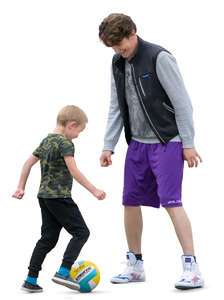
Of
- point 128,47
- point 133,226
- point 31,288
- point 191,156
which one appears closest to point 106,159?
point 133,226

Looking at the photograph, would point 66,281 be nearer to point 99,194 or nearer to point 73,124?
point 99,194

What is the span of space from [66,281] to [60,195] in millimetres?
745

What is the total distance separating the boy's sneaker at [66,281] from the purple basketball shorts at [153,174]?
961 millimetres

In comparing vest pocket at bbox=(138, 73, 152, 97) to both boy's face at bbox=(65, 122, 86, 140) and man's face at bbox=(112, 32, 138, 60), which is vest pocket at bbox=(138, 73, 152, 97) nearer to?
man's face at bbox=(112, 32, 138, 60)

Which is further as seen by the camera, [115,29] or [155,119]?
[155,119]

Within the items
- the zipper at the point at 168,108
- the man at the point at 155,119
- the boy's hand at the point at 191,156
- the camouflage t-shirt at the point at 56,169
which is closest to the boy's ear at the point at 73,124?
the camouflage t-shirt at the point at 56,169

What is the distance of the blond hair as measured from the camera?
21.2 feet

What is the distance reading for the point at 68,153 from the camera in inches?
248

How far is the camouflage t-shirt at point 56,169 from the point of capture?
6352mm

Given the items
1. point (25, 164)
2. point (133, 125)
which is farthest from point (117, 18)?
point (25, 164)

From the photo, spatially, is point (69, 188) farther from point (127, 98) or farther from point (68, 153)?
point (127, 98)

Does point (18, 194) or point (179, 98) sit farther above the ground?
point (179, 98)

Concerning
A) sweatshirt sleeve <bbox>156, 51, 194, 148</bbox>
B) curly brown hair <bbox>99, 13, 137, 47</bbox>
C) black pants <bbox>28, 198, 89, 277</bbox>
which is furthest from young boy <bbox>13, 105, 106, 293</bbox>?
sweatshirt sleeve <bbox>156, 51, 194, 148</bbox>

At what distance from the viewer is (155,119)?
21.7 feet
